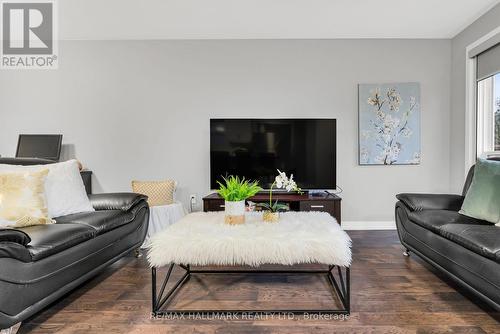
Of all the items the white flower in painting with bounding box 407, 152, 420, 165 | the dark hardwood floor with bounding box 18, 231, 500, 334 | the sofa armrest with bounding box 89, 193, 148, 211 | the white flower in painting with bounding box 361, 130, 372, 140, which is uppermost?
the white flower in painting with bounding box 361, 130, 372, 140

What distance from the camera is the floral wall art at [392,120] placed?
148 inches

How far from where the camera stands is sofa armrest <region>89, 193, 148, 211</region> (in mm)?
Answer: 2533

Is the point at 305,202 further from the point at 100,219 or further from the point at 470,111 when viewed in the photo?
the point at 470,111

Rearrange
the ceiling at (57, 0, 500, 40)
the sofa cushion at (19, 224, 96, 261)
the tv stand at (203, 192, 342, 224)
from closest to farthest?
the sofa cushion at (19, 224, 96, 261), the ceiling at (57, 0, 500, 40), the tv stand at (203, 192, 342, 224)

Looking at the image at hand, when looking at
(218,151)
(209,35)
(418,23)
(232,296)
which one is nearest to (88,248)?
(232,296)

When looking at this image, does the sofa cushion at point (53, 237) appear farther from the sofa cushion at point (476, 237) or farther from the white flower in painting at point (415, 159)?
the white flower in painting at point (415, 159)

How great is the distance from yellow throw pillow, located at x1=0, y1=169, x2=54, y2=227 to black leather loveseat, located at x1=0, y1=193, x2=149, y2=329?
9 centimetres

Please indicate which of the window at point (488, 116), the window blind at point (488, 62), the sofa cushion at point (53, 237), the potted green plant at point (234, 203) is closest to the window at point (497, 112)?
the window at point (488, 116)

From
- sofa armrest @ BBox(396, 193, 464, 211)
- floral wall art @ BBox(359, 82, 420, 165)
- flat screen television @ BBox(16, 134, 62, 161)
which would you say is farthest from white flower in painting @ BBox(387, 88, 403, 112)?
flat screen television @ BBox(16, 134, 62, 161)

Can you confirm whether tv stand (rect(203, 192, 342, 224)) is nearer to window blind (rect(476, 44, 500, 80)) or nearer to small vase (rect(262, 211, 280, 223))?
small vase (rect(262, 211, 280, 223))

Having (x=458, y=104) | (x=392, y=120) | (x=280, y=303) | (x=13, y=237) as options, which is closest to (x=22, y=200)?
(x=13, y=237)

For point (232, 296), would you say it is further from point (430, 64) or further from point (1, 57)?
point (1, 57)

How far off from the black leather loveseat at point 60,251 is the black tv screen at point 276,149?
4.44 ft

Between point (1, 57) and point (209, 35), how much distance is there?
2717 millimetres
